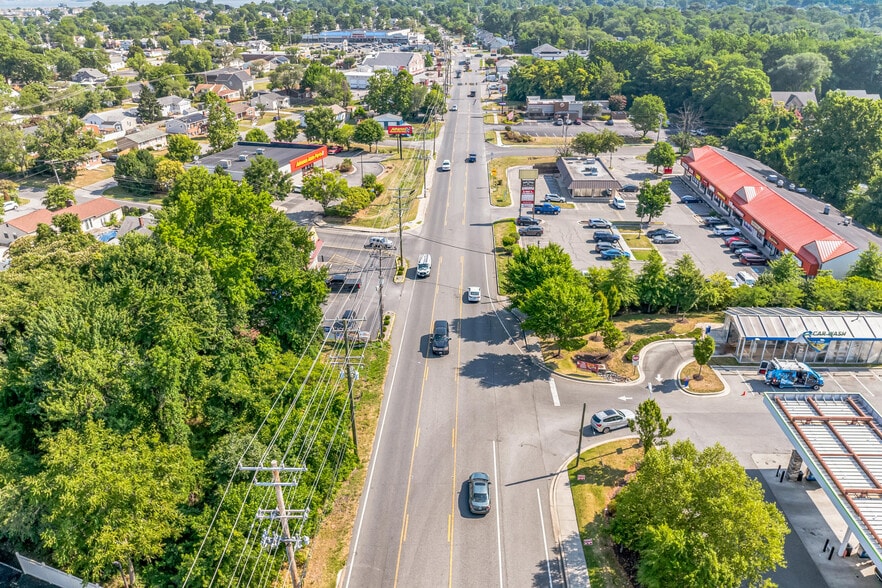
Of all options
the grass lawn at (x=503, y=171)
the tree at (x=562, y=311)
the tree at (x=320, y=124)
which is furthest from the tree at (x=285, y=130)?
the tree at (x=562, y=311)

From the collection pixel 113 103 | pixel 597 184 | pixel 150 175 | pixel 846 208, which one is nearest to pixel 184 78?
pixel 113 103

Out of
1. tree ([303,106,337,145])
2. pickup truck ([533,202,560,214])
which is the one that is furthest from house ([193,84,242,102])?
pickup truck ([533,202,560,214])

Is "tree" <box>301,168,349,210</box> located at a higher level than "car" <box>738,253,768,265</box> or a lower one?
higher

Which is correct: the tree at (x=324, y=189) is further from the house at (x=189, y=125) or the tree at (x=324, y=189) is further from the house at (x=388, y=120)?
the house at (x=189, y=125)

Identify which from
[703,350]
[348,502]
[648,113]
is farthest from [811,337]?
[648,113]

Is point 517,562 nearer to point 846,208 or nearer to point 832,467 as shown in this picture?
point 832,467

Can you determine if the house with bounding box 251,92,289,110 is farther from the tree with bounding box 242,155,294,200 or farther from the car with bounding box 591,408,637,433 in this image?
the car with bounding box 591,408,637,433

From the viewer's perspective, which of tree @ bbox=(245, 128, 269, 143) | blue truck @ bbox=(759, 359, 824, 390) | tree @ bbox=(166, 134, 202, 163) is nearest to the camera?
blue truck @ bbox=(759, 359, 824, 390)
